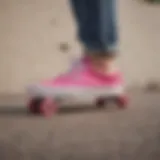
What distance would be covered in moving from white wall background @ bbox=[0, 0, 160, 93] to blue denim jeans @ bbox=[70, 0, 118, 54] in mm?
718

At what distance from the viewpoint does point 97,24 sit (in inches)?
35.9

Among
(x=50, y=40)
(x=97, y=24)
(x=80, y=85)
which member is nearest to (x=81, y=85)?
(x=80, y=85)

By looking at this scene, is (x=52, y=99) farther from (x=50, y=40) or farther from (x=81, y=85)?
(x=50, y=40)

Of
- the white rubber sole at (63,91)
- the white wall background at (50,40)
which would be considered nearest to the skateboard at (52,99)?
the white rubber sole at (63,91)

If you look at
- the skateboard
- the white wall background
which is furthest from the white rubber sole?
the white wall background

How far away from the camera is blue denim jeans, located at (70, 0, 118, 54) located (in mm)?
897

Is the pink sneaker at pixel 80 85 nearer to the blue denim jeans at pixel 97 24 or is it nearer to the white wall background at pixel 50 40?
the blue denim jeans at pixel 97 24

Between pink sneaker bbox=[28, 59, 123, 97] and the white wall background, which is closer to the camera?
pink sneaker bbox=[28, 59, 123, 97]

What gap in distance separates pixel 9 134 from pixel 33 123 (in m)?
0.09

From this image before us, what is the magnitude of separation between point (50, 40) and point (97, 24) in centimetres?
76

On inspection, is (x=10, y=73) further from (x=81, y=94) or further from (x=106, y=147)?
(x=106, y=147)

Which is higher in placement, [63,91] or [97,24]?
[97,24]

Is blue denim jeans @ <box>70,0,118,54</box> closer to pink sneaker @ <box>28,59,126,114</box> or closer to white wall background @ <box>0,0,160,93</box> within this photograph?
pink sneaker @ <box>28,59,126,114</box>

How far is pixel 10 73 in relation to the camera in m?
1.62
